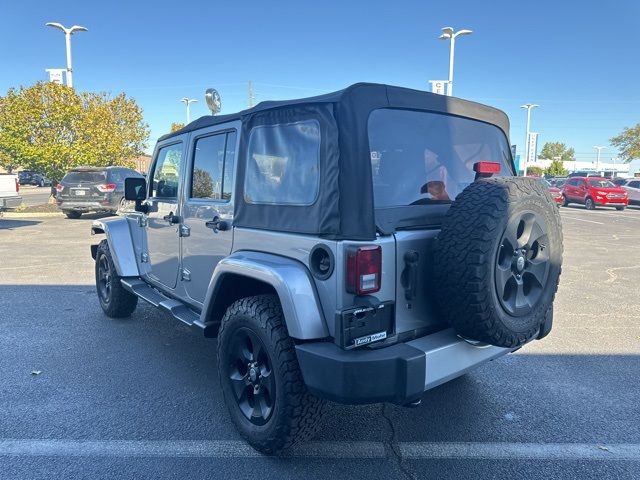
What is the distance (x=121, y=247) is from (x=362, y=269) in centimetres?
336

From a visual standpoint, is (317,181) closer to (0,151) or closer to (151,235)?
(151,235)

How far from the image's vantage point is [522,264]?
2623 mm

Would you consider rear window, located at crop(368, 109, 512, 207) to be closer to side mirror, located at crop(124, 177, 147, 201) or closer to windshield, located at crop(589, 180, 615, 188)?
side mirror, located at crop(124, 177, 147, 201)

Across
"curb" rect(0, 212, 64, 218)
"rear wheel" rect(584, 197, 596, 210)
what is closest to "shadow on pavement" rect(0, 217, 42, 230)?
"curb" rect(0, 212, 64, 218)

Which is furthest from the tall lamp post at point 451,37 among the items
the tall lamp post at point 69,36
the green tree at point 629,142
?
the green tree at point 629,142

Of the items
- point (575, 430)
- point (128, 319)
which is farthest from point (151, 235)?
point (575, 430)

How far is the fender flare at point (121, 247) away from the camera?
15.8ft

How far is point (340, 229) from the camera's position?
248 centimetres

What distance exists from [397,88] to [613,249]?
10.3m

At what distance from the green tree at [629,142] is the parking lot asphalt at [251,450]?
52055 millimetres

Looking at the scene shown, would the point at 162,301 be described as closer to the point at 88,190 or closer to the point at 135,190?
the point at 135,190

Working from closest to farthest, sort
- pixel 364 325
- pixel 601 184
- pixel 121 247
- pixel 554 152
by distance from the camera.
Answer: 1. pixel 364 325
2. pixel 121 247
3. pixel 601 184
4. pixel 554 152

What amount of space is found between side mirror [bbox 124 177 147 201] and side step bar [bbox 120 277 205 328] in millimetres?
837

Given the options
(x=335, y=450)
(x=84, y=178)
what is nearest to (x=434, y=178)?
(x=335, y=450)
